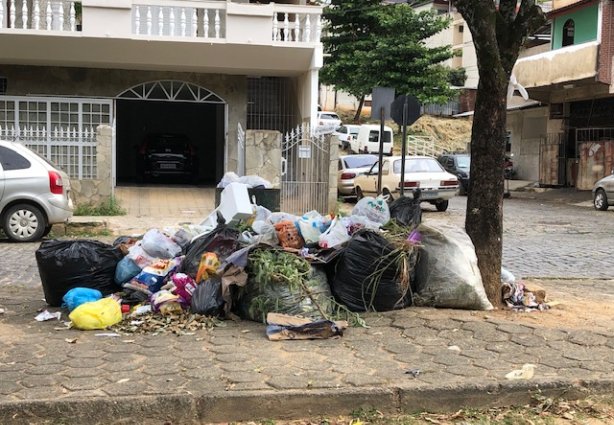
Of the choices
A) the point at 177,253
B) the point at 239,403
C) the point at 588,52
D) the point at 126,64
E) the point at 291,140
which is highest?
the point at 588,52

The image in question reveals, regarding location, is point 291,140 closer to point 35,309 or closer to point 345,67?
point 35,309

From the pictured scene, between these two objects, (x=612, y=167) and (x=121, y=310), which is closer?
(x=121, y=310)

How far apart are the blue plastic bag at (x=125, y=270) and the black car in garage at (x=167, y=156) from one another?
39.7 feet

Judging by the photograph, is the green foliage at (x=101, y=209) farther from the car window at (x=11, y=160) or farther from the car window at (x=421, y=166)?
the car window at (x=421, y=166)

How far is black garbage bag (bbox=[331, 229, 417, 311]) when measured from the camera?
5.57m

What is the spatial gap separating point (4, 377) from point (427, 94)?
31039 millimetres

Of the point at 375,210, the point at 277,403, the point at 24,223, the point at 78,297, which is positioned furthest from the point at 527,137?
the point at 277,403

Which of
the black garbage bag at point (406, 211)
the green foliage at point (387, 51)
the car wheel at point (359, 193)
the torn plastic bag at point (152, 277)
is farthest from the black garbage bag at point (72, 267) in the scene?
the green foliage at point (387, 51)

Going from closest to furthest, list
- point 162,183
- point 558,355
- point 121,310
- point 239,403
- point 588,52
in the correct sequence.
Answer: point 239,403
point 558,355
point 121,310
point 162,183
point 588,52

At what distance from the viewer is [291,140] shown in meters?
14.8

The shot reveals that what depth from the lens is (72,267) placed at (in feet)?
19.4

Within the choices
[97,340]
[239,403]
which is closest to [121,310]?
[97,340]

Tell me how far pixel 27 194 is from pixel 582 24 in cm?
2095

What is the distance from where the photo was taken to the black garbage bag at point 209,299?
18.1 feet
